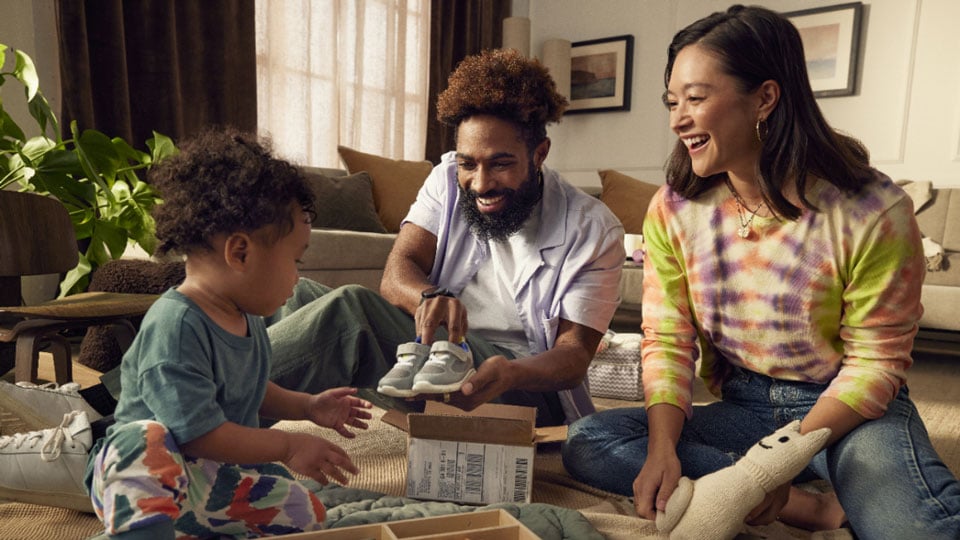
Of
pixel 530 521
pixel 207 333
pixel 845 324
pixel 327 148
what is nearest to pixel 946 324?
pixel 845 324

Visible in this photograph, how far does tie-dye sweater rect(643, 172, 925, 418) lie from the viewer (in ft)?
3.74

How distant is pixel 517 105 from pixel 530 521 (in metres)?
0.87

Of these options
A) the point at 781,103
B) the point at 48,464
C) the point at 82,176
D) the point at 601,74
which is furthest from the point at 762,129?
the point at 601,74

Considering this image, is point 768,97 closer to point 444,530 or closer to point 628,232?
point 444,530

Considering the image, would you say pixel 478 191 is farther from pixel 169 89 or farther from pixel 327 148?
pixel 327 148

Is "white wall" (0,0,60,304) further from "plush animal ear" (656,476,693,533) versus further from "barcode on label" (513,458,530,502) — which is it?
"plush animal ear" (656,476,693,533)

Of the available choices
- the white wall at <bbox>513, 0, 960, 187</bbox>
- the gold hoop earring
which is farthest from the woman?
the white wall at <bbox>513, 0, 960, 187</bbox>

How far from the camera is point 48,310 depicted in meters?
1.67

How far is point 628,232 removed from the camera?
4.25m

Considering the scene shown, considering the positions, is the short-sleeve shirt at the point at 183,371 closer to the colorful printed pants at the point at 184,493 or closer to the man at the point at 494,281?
the colorful printed pants at the point at 184,493

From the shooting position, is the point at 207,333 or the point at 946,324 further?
the point at 946,324

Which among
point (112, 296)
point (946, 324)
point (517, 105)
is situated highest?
point (517, 105)

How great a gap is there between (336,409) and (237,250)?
29 centimetres

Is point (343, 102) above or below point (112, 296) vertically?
above
